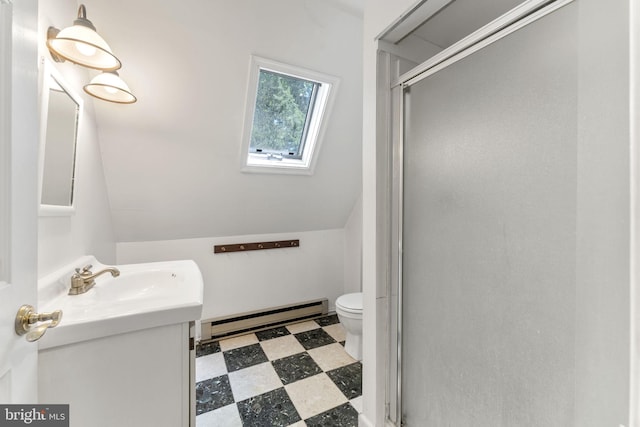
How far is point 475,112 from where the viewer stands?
2.89ft

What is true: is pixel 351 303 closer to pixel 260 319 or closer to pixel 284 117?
pixel 260 319

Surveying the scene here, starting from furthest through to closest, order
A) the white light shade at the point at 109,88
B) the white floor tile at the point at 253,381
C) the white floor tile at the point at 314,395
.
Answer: the white floor tile at the point at 253,381
the white floor tile at the point at 314,395
the white light shade at the point at 109,88

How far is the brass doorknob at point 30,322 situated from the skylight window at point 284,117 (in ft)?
5.02

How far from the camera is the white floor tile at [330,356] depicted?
191 centimetres

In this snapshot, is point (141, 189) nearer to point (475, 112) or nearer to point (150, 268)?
point (150, 268)

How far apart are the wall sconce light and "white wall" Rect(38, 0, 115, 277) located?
0.04 meters

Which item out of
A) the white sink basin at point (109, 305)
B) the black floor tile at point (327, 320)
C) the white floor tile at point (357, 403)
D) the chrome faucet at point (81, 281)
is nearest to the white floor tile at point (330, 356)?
the white floor tile at point (357, 403)

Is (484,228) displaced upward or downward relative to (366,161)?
downward

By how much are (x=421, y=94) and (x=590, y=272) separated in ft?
2.76

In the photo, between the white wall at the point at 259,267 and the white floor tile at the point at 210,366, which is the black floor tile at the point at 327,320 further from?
the white floor tile at the point at 210,366

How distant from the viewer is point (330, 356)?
2.02m

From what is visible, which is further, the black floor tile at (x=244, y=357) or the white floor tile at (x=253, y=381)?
the black floor tile at (x=244, y=357)

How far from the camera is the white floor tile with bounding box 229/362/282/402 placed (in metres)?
1.62

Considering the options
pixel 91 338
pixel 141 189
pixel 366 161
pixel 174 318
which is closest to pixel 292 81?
pixel 366 161
